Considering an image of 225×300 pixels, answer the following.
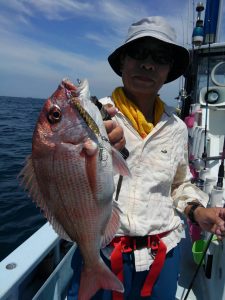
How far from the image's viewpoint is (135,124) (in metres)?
1.91

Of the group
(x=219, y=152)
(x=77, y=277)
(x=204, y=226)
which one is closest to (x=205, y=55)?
(x=219, y=152)

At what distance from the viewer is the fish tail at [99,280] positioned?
5.40 ft

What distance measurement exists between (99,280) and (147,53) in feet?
4.14

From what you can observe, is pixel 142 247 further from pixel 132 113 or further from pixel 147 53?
pixel 147 53

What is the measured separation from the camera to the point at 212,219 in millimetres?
1968

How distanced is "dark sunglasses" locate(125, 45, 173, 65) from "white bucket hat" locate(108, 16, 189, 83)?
51mm

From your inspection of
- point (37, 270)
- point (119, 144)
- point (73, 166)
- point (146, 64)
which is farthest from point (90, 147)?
point (37, 270)

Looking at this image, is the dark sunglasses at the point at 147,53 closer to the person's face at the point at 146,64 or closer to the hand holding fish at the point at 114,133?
the person's face at the point at 146,64

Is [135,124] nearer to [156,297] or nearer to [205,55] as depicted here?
[156,297]

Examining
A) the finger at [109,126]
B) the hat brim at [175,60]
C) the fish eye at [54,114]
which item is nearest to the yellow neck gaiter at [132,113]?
the hat brim at [175,60]

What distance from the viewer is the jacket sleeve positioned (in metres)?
2.11

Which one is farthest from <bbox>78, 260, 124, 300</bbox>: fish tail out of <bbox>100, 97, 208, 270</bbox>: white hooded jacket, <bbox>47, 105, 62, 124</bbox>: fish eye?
<bbox>47, 105, 62, 124</bbox>: fish eye

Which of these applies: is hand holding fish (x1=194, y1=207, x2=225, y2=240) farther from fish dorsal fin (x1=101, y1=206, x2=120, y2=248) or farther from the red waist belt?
fish dorsal fin (x1=101, y1=206, x2=120, y2=248)

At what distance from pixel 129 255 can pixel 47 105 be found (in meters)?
0.97
